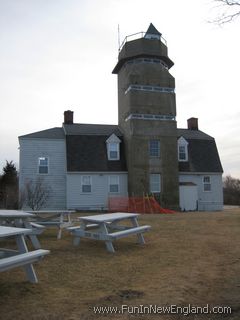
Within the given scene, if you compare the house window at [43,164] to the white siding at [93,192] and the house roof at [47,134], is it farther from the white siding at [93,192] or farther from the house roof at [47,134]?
the white siding at [93,192]

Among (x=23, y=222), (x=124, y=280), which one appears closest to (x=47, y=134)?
(x=23, y=222)

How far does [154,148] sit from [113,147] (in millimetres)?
3364

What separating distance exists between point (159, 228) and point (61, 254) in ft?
19.8

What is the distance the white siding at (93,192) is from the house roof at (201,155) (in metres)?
5.35

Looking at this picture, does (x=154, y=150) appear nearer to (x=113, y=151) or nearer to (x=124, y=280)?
(x=113, y=151)

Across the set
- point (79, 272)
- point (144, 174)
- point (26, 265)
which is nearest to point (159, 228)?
point (79, 272)

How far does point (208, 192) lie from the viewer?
34719 millimetres

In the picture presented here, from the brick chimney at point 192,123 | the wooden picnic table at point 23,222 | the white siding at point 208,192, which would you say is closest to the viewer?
the wooden picnic table at point 23,222

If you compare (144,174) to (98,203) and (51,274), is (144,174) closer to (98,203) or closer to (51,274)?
(98,203)

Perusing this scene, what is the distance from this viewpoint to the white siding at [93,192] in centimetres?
3162

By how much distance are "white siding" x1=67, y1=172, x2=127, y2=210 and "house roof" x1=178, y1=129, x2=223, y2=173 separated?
535cm

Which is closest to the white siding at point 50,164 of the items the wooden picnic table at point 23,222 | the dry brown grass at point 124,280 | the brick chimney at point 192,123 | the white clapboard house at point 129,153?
the white clapboard house at point 129,153

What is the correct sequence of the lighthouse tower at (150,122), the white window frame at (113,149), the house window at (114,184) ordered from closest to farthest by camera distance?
1. the lighthouse tower at (150,122)
2. the house window at (114,184)
3. the white window frame at (113,149)

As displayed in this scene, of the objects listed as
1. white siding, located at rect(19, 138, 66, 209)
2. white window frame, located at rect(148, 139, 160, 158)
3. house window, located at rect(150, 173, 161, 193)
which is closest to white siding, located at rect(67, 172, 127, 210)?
white siding, located at rect(19, 138, 66, 209)
